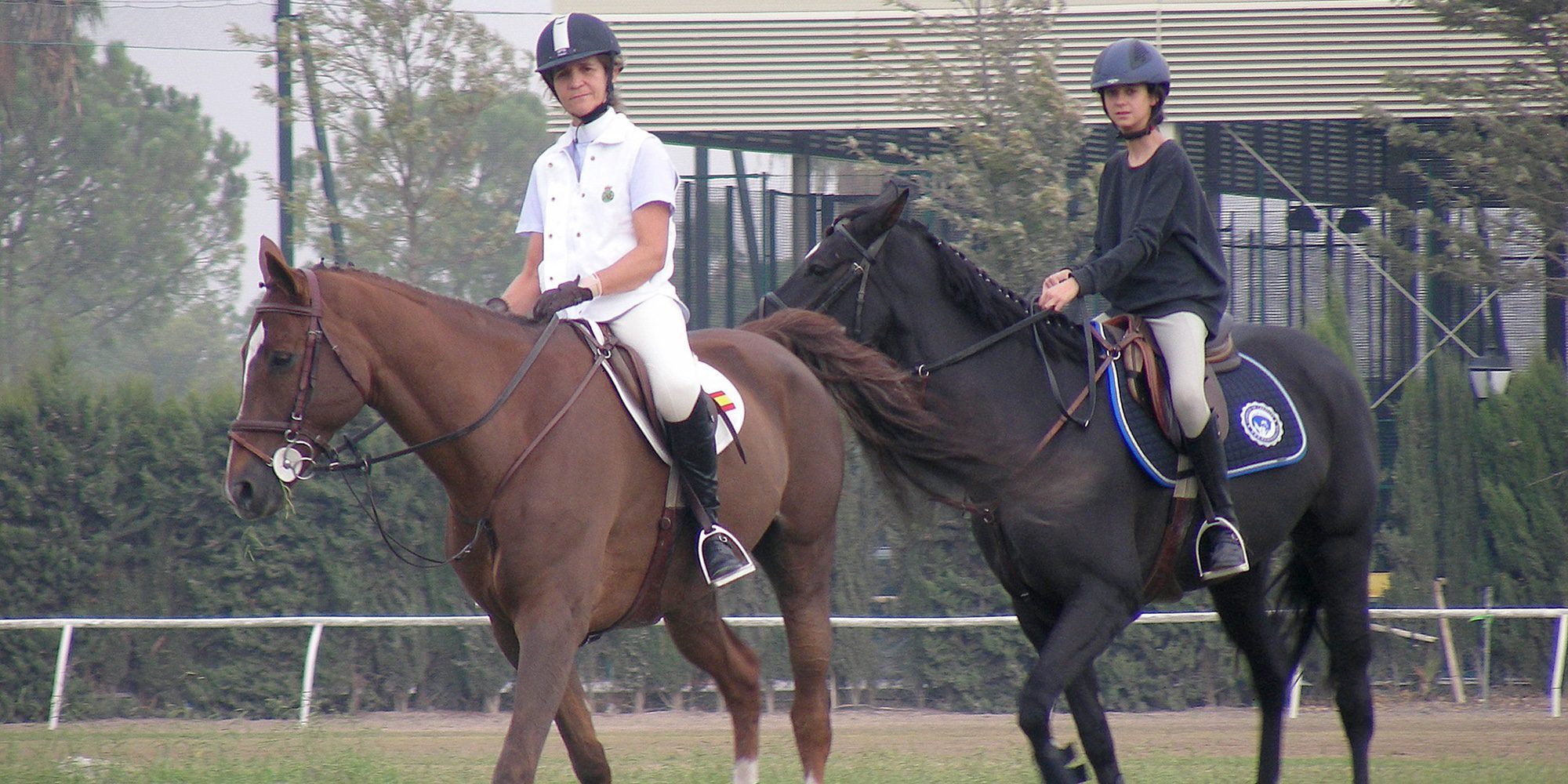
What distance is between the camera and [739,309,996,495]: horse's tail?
5227 mm

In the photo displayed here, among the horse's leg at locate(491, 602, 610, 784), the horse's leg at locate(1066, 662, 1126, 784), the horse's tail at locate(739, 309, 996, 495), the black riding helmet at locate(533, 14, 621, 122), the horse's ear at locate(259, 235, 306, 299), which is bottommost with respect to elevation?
the horse's leg at locate(1066, 662, 1126, 784)

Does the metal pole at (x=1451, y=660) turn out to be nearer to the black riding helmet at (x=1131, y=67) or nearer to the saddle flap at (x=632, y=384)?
the black riding helmet at (x=1131, y=67)

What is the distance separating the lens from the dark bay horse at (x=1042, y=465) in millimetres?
5059

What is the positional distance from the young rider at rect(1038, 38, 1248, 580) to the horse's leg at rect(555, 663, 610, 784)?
7.08 ft

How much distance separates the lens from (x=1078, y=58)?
13680 mm

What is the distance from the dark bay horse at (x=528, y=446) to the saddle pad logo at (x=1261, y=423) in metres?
1.37

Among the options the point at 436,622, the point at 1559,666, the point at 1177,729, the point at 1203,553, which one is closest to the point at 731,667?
the point at 1203,553

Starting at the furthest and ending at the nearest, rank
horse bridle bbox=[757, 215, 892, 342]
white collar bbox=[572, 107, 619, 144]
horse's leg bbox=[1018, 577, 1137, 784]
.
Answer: horse bridle bbox=[757, 215, 892, 342] → white collar bbox=[572, 107, 619, 144] → horse's leg bbox=[1018, 577, 1137, 784]

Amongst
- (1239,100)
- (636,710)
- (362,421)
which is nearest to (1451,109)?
(1239,100)

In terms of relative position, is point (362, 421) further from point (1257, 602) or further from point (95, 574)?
point (1257, 602)

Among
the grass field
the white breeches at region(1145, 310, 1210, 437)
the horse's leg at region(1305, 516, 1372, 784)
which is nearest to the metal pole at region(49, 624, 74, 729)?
the grass field

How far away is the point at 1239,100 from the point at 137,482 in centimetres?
984

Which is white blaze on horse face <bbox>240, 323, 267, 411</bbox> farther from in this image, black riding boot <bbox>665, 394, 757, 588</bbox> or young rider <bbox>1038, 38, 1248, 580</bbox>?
young rider <bbox>1038, 38, 1248, 580</bbox>

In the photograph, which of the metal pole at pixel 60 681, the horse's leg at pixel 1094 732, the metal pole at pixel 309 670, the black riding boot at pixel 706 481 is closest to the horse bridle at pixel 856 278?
the black riding boot at pixel 706 481
